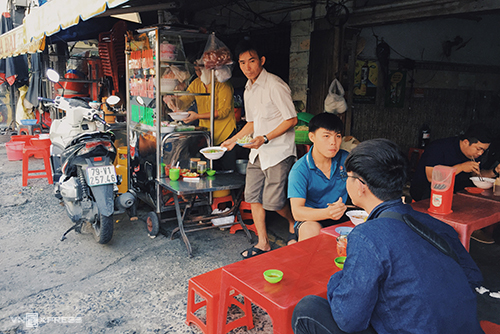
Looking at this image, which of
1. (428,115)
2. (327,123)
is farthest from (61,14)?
(428,115)

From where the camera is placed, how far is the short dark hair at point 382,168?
1626 mm

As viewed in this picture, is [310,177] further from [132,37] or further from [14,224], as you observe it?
[14,224]

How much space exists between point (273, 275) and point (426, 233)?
706 mm

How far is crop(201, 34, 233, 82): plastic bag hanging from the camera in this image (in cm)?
452

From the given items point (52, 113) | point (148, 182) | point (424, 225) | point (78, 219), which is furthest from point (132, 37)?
point (52, 113)

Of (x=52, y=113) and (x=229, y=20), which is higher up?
(x=229, y=20)

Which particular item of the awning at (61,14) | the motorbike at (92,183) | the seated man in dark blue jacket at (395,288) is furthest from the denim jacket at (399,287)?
the motorbike at (92,183)

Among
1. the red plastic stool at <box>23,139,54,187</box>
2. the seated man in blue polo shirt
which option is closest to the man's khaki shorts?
the seated man in blue polo shirt

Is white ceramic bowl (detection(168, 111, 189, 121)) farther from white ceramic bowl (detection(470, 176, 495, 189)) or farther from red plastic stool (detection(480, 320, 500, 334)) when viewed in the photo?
red plastic stool (detection(480, 320, 500, 334))

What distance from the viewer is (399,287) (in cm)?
138

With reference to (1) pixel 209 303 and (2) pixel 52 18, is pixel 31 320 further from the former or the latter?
(2) pixel 52 18

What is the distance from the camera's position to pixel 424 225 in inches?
59.5

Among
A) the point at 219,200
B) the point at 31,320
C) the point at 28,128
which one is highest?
the point at 28,128

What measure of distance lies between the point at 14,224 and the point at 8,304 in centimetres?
198
